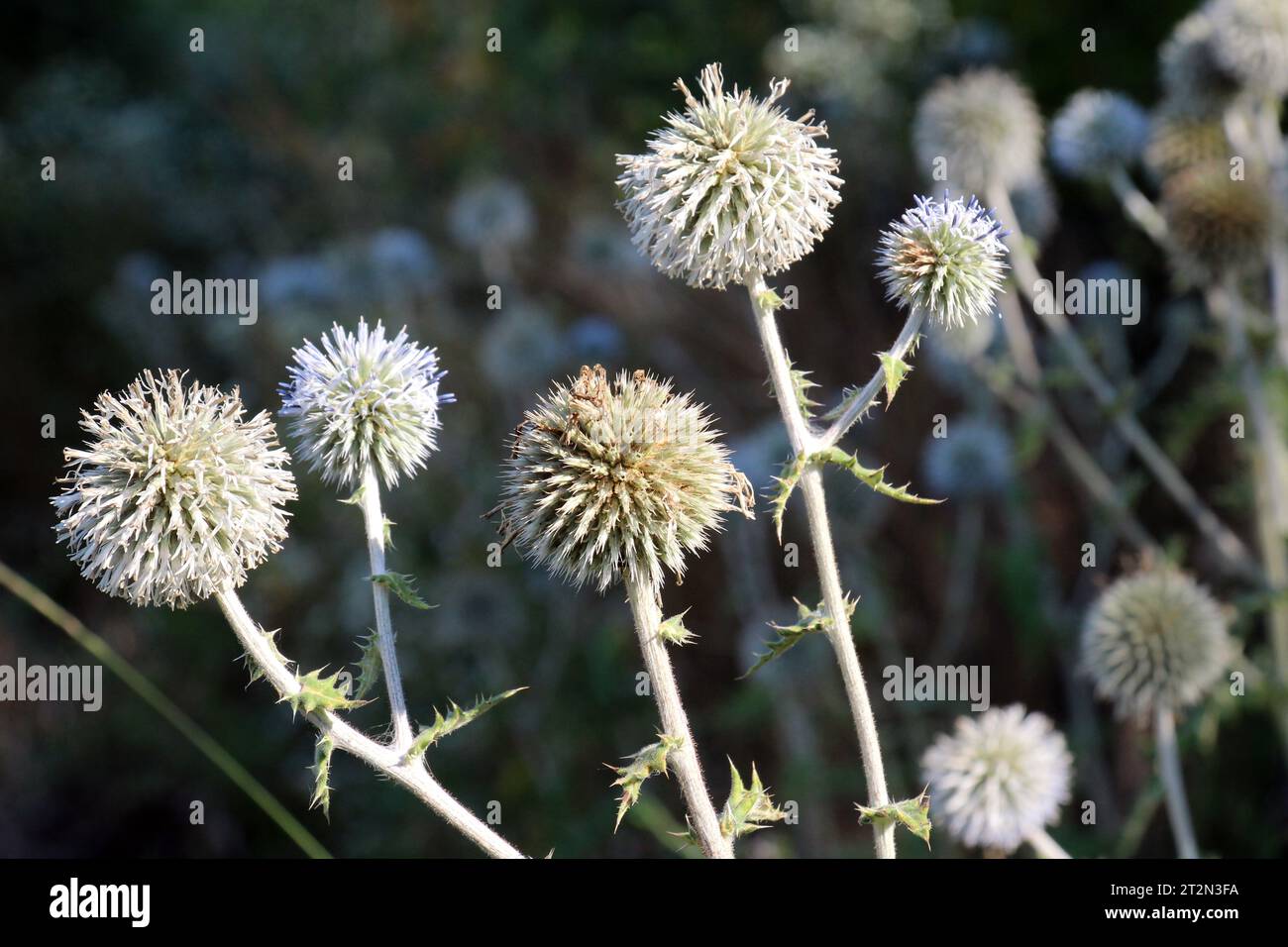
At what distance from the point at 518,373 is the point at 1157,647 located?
399cm

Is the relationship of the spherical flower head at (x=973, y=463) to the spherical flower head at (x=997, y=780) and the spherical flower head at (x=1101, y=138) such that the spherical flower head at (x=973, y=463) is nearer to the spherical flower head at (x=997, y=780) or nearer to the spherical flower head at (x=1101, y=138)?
the spherical flower head at (x=1101, y=138)

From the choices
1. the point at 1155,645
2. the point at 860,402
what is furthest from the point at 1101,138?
the point at 860,402

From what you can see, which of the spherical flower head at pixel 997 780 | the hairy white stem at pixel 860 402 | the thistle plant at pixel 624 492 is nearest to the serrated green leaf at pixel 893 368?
the hairy white stem at pixel 860 402

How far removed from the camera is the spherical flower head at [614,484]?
7.61 feet

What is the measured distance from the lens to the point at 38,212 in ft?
30.8

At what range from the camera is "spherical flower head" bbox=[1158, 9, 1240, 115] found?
489cm

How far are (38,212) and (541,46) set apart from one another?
442cm

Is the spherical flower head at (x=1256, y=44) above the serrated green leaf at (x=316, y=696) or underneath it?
above

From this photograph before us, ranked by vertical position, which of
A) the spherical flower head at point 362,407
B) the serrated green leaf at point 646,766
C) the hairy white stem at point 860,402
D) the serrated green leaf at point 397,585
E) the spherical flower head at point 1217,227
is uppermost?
the spherical flower head at point 1217,227

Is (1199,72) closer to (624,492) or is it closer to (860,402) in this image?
(860,402)

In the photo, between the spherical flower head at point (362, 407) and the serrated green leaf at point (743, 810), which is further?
the spherical flower head at point (362, 407)

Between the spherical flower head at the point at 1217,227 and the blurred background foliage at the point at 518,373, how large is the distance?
1.85 ft

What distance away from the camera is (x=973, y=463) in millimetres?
5910
